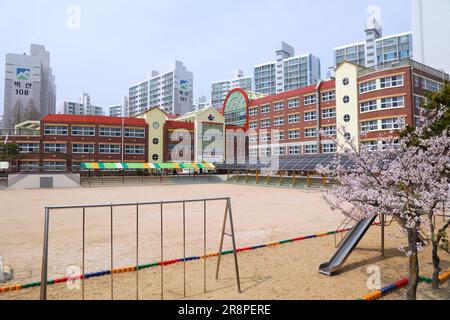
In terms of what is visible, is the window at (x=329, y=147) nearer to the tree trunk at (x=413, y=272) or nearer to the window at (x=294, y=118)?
the window at (x=294, y=118)

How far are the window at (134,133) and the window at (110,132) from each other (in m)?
1.16

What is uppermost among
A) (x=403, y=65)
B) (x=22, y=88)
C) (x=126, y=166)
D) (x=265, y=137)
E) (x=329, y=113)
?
(x=22, y=88)

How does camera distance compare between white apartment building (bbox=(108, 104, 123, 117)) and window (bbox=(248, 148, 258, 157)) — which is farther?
white apartment building (bbox=(108, 104, 123, 117))

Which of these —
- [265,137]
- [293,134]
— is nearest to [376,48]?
[265,137]

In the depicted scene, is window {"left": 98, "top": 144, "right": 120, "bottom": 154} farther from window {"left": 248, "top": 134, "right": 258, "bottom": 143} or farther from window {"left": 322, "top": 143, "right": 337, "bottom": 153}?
window {"left": 322, "top": 143, "right": 337, "bottom": 153}

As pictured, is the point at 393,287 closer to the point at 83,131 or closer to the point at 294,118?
the point at 294,118

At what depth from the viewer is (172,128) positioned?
56344mm

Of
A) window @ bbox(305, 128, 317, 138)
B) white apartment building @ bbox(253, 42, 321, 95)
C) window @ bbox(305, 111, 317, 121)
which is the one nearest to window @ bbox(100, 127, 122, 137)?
window @ bbox(305, 128, 317, 138)

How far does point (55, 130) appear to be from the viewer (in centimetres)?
4881

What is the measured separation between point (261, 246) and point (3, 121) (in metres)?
106

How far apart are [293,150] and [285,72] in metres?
71.8

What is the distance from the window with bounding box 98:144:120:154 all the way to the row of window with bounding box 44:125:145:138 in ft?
5.81

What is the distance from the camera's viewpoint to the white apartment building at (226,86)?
13500 centimetres

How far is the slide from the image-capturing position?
7.65 m
